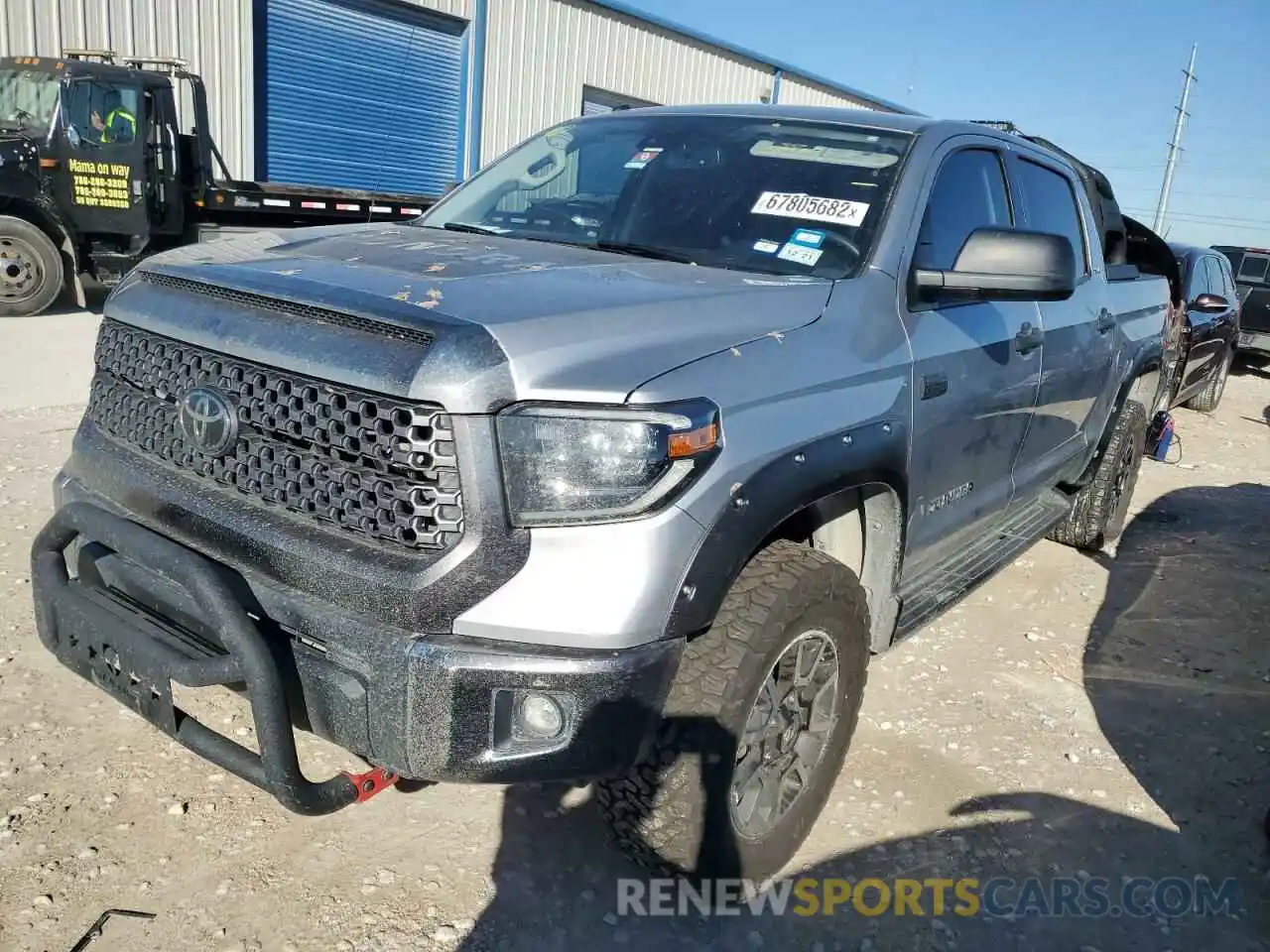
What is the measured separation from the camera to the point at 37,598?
2.54 m

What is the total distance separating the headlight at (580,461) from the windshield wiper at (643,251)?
106 centimetres

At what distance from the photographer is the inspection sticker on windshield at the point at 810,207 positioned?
9.86ft

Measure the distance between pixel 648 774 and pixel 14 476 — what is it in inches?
173

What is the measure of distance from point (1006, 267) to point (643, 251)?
1059mm

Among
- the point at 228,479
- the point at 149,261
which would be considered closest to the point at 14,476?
the point at 149,261

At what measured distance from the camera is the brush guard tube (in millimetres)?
2072

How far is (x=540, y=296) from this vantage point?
2.26m

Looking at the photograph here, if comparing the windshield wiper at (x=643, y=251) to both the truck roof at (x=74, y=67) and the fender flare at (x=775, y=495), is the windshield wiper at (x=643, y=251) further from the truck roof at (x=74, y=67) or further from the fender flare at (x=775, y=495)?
the truck roof at (x=74, y=67)

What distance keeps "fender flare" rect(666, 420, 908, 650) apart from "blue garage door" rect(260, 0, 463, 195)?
1387 cm

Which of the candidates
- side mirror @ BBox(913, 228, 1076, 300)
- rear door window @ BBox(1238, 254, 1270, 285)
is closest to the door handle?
side mirror @ BBox(913, 228, 1076, 300)

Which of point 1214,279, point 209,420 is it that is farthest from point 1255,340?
point 209,420

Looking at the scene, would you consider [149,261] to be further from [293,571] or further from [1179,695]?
[1179,695]

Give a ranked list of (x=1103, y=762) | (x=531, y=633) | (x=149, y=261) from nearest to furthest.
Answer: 1. (x=531, y=633)
2. (x=149, y=261)
3. (x=1103, y=762)

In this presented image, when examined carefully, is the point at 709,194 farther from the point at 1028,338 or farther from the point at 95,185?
the point at 95,185
